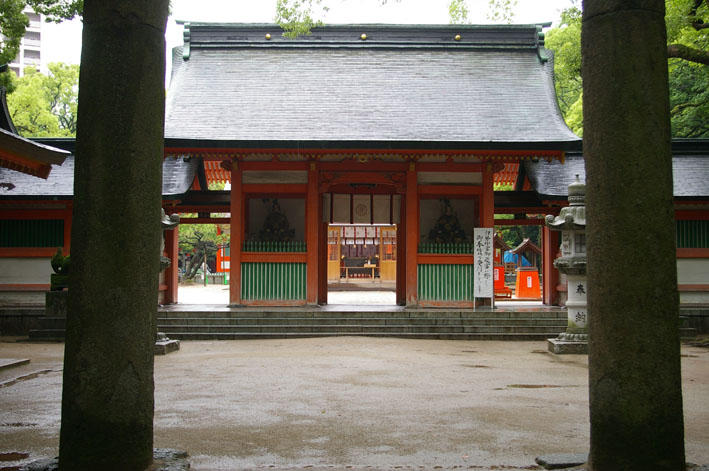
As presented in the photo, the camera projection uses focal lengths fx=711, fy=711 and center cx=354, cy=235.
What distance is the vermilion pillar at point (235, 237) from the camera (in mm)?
16375

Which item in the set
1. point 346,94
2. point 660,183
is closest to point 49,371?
point 660,183

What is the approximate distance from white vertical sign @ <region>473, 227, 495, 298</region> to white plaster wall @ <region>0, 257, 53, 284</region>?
10.1 meters

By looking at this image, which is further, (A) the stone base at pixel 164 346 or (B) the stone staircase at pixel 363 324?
(B) the stone staircase at pixel 363 324

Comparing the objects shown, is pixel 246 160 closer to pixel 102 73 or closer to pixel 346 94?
pixel 346 94

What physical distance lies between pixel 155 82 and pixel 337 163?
43.9 ft

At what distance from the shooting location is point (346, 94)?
1884 cm

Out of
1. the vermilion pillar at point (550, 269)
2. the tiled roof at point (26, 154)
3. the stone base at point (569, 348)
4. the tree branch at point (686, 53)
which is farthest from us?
the vermilion pillar at point (550, 269)

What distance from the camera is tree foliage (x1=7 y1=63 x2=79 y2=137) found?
33.7 metres

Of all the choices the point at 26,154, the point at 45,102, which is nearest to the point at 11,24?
the point at 26,154

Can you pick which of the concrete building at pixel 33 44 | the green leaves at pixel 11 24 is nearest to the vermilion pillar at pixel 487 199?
the green leaves at pixel 11 24

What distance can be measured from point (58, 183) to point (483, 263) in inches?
408

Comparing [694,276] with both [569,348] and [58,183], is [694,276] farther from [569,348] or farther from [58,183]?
[58,183]

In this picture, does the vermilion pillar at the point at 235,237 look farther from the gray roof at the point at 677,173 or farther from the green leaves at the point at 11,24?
the gray roof at the point at 677,173

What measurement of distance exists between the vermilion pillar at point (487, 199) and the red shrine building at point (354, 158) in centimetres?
3
